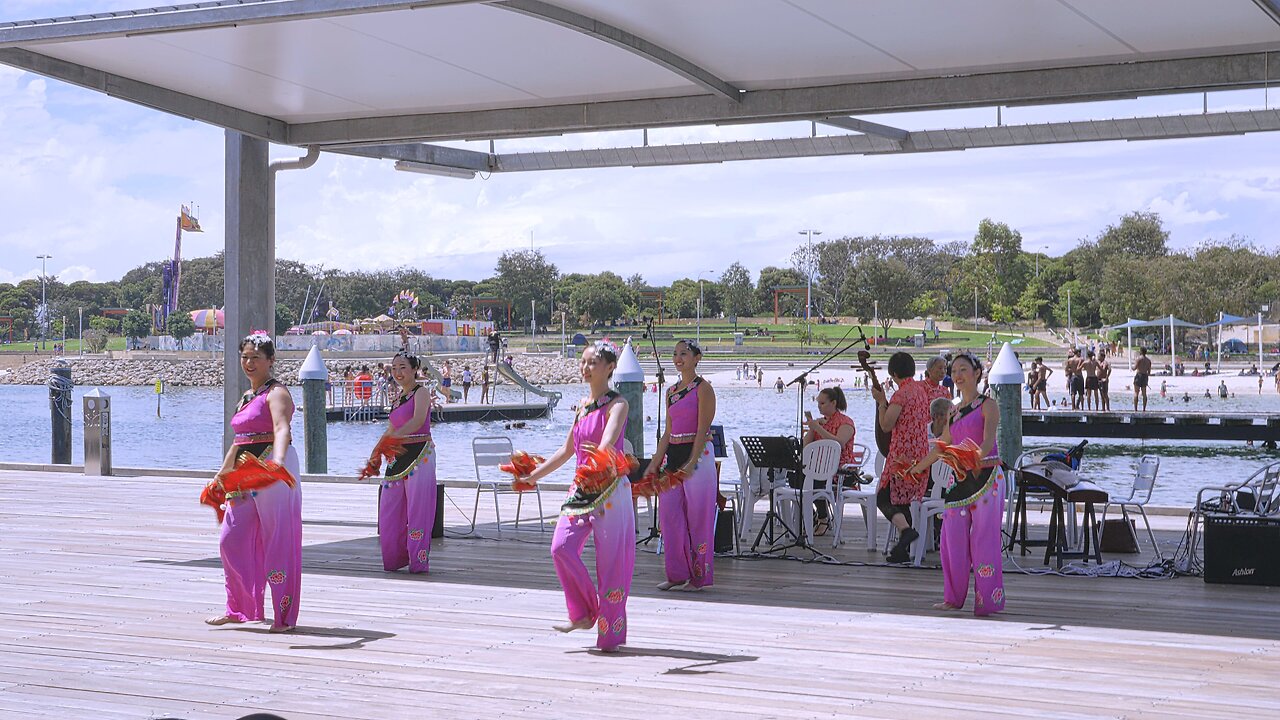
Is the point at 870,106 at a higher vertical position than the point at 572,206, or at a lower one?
lower

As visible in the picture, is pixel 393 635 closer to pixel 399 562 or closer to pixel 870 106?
pixel 399 562

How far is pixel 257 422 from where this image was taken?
6.77 m

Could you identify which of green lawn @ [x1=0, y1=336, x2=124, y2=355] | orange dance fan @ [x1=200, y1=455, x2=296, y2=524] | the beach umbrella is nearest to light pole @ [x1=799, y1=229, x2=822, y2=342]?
the beach umbrella

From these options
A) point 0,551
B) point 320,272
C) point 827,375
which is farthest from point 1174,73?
point 320,272

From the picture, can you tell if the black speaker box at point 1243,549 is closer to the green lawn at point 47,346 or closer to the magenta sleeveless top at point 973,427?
the magenta sleeveless top at point 973,427

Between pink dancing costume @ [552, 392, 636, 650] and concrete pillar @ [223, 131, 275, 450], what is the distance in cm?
673

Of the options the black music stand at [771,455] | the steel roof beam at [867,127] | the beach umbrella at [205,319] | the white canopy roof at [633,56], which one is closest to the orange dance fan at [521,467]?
the white canopy roof at [633,56]

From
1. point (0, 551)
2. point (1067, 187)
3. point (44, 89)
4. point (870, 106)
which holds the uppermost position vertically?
point (44, 89)

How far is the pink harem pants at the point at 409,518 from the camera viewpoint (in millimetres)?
8867

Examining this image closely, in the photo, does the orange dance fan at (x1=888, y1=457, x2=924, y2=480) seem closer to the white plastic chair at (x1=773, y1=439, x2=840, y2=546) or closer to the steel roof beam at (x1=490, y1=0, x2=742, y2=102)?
the white plastic chair at (x1=773, y1=439, x2=840, y2=546)

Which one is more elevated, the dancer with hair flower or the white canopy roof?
the white canopy roof

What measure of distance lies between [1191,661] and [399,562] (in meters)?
5.08

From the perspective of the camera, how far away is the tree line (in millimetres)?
75562

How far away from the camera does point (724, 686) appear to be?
18.5 ft
